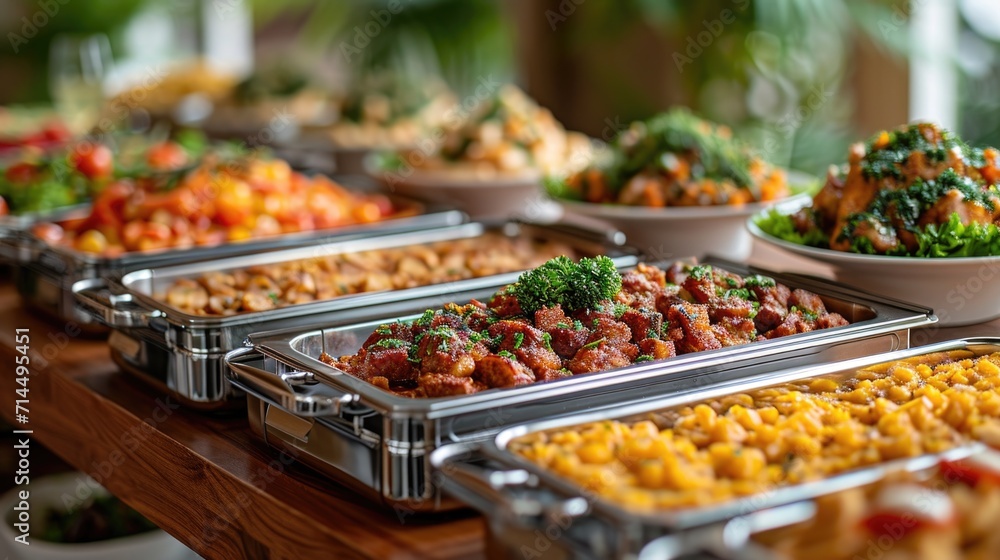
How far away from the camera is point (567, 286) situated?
1918 mm

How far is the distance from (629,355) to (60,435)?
1.35m

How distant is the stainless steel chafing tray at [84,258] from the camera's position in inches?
104

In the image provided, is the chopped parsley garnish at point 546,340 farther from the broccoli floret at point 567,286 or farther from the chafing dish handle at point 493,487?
the chafing dish handle at point 493,487

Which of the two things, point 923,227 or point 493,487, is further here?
→ point 923,227

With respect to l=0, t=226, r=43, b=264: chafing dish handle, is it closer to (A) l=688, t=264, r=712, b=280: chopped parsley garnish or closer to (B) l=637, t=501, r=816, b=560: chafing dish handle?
(A) l=688, t=264, r=712, b=280: chopped parsley garnish

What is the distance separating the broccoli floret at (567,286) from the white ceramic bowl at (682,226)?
2.51 ft

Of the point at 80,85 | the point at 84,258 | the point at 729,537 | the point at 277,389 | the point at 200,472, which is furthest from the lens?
the point at 80,85

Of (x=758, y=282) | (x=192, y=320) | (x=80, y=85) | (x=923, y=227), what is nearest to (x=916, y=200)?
(x=923, y=227)

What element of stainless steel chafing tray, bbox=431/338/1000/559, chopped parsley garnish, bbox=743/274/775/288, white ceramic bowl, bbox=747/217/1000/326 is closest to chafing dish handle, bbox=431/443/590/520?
stainless steel chafing tray, bbox=431/338/1000/559

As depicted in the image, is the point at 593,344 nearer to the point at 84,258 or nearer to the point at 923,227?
the point at 923,227

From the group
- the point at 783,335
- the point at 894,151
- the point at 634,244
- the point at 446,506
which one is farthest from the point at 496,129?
the point at 446,506

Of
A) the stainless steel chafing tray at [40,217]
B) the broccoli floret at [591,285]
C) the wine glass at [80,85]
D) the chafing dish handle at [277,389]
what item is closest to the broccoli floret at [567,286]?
the broccoli floret at [591,285]

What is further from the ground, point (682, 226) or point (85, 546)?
point (682, 226)

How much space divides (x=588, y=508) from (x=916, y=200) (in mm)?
1264
